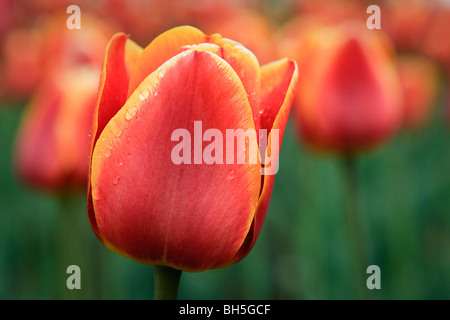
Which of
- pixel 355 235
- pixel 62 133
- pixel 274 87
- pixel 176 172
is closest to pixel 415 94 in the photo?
pixel 355 235

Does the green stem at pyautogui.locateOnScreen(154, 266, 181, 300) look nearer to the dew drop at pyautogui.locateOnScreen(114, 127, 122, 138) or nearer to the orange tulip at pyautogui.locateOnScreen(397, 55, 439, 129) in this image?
the dew drop at pyautogui.locateOnScreen(114, 127, 122, 138)

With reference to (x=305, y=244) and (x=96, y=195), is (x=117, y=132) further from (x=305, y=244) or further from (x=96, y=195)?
(x=305, y=244)

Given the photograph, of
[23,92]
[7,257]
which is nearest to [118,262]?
[7,257]

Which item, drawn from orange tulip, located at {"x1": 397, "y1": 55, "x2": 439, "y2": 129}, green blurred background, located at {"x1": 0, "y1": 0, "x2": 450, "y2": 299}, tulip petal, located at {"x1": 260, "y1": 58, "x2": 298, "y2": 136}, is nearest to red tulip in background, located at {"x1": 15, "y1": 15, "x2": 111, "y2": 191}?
green blurred background, located at {"x1": 0, "y1": 0, "x2": 450, "y2": 299}

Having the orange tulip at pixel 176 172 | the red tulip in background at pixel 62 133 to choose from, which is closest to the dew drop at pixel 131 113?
the orange tulip at pixel 176 172

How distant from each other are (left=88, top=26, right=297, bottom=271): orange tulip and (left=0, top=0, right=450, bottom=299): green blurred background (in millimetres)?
798

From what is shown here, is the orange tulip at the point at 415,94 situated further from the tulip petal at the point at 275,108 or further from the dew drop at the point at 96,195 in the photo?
the dew drop at the point at 96,195

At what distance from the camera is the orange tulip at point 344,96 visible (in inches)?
43.8

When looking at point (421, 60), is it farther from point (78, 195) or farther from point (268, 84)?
point (268, 84)

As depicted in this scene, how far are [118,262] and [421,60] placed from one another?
3.77 feet

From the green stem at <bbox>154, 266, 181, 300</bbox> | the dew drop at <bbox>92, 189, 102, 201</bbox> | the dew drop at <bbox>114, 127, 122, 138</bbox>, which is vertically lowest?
the green stem at <bbox>154, 266, 181, 300</bbox>

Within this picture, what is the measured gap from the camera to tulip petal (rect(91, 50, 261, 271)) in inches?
17.1

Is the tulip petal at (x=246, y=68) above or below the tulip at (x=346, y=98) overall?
below

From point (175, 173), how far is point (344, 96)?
73 cm
